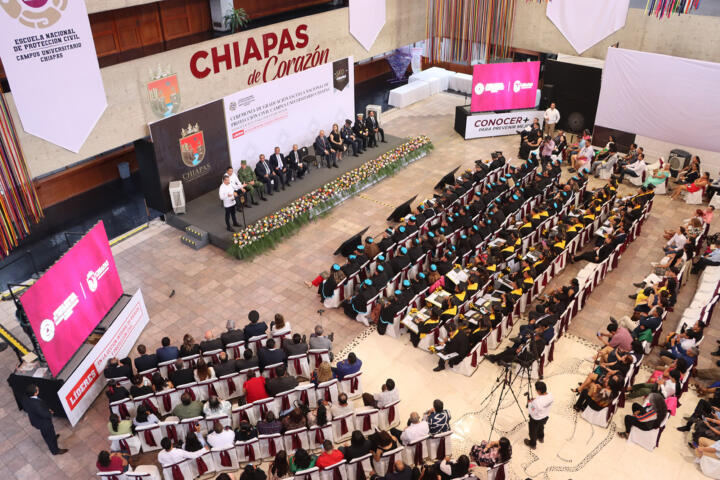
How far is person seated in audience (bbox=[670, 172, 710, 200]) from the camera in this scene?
17484 millimetres

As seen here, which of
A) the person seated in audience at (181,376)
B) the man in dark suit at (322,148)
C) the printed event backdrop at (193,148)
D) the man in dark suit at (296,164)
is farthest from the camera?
the man in dark suit at (322,148)

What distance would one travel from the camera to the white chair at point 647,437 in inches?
382

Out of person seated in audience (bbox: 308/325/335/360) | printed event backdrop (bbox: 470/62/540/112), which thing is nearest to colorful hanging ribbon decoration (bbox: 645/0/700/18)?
printed event backdrop (bbox: 470/62/540/112)

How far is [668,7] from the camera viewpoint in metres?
19.6

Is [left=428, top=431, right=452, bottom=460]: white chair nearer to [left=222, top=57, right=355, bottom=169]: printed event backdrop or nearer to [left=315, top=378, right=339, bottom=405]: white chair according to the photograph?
[left=315, top=378, right=339, bottom=405]: white chair

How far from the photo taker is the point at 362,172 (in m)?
18.9

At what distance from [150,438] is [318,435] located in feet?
9.67

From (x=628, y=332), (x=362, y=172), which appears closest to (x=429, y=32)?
(x=362, y=172)

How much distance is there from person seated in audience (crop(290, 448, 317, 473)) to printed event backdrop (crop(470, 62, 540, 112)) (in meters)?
16.8

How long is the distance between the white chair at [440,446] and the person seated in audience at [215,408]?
3499 mm

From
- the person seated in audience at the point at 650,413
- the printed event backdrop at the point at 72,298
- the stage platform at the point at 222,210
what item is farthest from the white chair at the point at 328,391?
the stage platform at the point at 222,210

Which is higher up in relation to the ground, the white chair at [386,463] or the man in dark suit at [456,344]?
the man in dark suit at [456,344]

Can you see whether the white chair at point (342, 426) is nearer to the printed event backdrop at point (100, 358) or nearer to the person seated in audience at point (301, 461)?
the person seated in audience at point (301, 461)

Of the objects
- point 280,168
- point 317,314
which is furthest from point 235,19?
point 317,314
